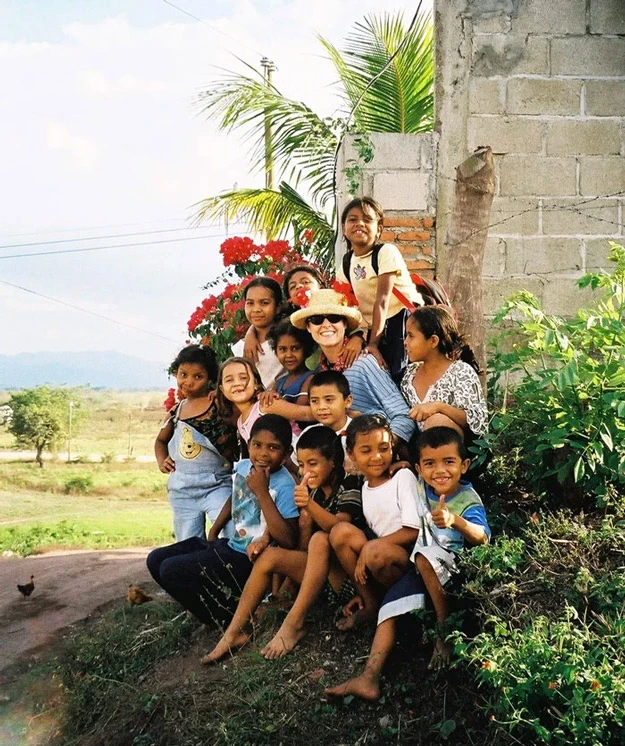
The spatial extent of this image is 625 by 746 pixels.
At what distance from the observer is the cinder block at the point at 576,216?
7.08 m

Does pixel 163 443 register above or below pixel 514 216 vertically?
below

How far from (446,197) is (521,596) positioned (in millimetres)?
3803

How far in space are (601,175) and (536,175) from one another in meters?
0.50

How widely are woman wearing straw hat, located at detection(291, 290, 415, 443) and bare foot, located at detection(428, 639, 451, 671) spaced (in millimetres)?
1058

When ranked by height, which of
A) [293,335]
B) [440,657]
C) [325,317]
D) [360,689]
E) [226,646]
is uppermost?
[325,317]

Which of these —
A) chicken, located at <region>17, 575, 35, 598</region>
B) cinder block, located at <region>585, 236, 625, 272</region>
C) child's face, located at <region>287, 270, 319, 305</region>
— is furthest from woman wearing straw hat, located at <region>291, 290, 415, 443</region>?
chicken, located at <region>17, 575, 35, 598</region>

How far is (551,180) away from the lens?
7.08 m

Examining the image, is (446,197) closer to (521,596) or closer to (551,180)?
(551,180)

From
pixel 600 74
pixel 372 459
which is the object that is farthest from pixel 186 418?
pixel 600 74

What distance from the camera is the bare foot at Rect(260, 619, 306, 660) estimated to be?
4.42 metres

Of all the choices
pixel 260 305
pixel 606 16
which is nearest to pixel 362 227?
pixel 260 305

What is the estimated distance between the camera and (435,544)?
13.6ft

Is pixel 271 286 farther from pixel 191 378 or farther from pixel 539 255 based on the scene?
pixel 539 255

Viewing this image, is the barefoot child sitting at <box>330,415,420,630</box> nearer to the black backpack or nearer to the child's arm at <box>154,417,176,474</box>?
the black backpack
